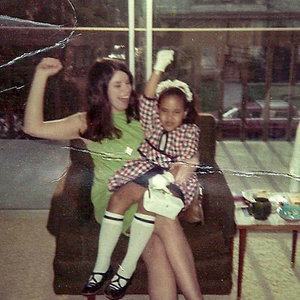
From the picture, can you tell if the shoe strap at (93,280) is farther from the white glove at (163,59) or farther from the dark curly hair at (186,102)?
the white glove at (163,59)

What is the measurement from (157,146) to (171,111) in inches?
4.7

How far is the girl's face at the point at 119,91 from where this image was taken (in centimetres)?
166

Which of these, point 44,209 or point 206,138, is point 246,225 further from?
point 44,209

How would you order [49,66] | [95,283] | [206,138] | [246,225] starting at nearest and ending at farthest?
[49,66] → [206,138] → [95,283] → [246,225]

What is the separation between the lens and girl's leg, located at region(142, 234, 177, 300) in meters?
1.79

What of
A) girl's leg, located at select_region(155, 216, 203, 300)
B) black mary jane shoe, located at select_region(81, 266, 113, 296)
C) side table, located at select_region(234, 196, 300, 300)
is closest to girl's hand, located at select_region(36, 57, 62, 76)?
girl's leg, located at select_region(155, 216, 203, 300)

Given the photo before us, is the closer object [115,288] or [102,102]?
[102,102]

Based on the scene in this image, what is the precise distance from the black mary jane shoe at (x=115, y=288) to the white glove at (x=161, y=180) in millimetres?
363

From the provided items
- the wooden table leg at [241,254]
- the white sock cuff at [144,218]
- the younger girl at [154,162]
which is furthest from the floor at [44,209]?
the white sock cuff at [144,218]

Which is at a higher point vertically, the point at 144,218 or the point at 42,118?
the point at 42,118

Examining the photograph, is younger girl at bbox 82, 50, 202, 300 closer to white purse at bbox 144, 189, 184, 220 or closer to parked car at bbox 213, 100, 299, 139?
white purse at bbox 144, 189, 184, 220

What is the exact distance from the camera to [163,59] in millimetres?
1656

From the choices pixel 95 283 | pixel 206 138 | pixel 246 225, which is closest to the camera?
pixel 206 138

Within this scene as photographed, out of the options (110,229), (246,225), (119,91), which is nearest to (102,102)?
(119,91)
